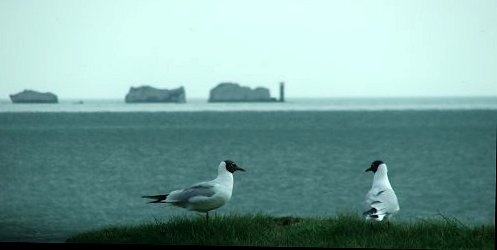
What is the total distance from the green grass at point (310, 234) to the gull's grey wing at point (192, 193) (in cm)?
35

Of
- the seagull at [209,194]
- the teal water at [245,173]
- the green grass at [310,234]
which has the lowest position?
the teal water at [245,173]

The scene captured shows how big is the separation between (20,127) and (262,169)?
207ft

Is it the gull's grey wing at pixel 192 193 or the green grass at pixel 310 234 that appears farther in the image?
the gull's grey wing at pixel 192 193

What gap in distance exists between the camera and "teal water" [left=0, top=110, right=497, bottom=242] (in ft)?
113

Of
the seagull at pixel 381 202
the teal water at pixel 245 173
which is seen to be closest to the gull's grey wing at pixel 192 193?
the seagull at pixel 381 202

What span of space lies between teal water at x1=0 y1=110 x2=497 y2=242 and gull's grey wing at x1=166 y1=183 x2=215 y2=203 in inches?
339

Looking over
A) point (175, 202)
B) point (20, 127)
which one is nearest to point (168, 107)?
point (20, 127)

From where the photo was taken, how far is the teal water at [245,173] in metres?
34.5

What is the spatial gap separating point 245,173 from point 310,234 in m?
39.7

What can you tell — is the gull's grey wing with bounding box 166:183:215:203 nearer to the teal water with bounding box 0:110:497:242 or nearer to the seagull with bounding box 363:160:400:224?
the seagull with bounding box 363:160:400:224

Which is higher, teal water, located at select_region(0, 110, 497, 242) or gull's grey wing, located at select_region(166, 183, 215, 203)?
gull's grey wing, located at select_region(166, 183, 215, 203)

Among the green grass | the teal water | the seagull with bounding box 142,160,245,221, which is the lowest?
the teal water

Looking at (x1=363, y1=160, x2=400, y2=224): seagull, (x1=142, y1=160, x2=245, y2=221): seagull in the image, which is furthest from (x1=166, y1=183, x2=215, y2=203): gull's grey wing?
(x1=363, y1=160, x2=400, y2=224): seagull

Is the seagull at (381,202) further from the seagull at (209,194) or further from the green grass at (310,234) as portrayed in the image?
the seagull at (209,194)
